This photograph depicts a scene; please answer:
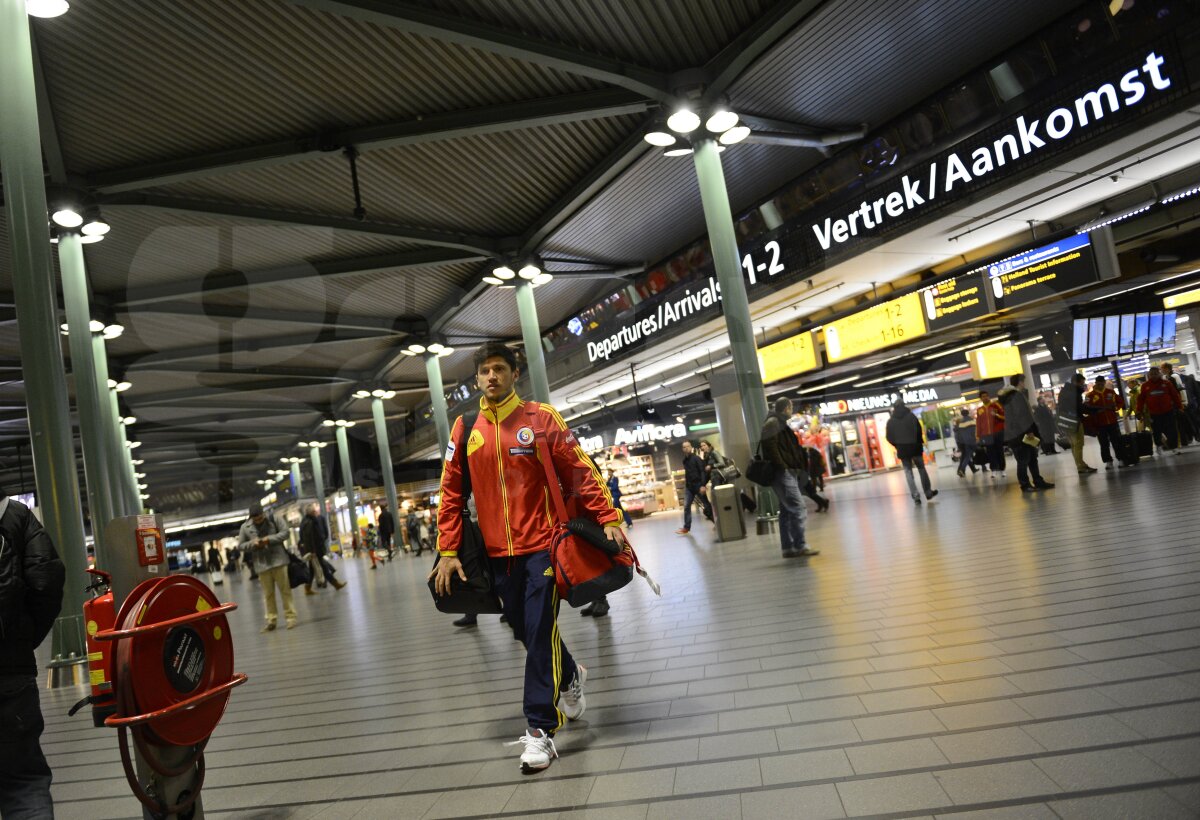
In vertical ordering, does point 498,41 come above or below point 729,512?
above

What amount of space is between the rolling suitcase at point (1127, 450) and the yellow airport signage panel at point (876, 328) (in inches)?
142

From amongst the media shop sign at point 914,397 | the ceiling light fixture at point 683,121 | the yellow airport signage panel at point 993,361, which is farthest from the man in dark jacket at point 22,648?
the media shop sign at point 914,397

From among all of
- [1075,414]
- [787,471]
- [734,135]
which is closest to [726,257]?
[734,135]

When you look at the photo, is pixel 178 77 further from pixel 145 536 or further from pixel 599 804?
pixel 599 804

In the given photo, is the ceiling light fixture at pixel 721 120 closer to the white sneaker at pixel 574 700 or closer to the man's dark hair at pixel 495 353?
the man's dark hair at pixel 495 353

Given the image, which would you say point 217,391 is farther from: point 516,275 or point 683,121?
point 683,121

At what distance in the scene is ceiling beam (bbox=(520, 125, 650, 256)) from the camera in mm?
11867

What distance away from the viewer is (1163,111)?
8078 mm

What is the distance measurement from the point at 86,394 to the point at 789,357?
12.0 metres

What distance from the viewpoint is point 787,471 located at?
8.39 metres

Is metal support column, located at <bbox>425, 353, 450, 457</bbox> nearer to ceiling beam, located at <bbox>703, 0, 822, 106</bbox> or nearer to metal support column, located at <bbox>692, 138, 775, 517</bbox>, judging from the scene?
metal support column, located at <bbox>692, 138, 775, 517</bbox>

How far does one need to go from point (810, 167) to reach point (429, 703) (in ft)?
36.3

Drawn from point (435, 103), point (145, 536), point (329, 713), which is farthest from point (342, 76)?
point (145, 536)

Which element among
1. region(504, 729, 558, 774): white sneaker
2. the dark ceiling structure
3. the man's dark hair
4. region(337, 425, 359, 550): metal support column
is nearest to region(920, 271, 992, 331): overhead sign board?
the dark ceiling structure
